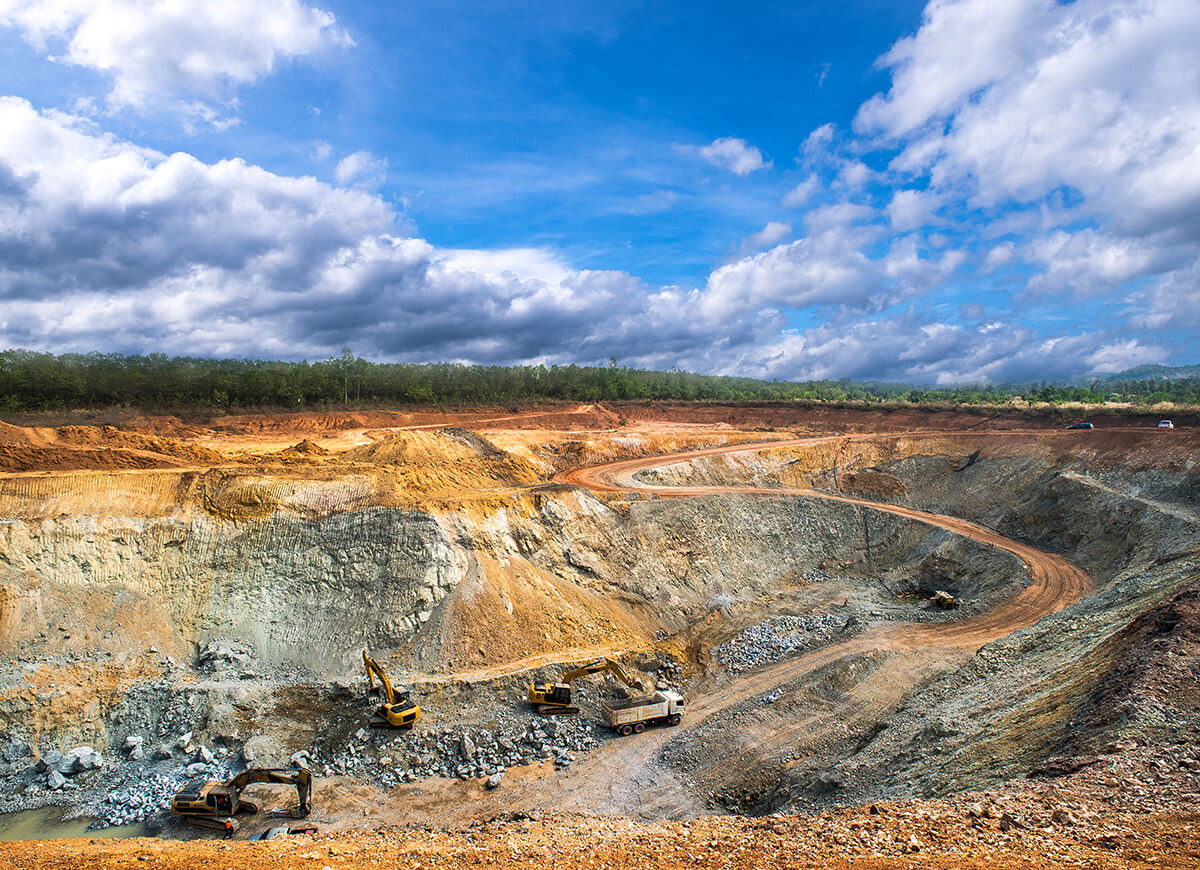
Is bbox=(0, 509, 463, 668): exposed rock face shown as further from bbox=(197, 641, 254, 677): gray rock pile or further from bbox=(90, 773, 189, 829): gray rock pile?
bbox=(90, 773, 189, 829): gray rock pile

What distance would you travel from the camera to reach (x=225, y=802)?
16609 mm

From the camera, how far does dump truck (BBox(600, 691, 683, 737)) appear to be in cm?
2131

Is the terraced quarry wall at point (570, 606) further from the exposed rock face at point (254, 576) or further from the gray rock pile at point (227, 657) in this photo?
the gray rock pile at point (227, 657)

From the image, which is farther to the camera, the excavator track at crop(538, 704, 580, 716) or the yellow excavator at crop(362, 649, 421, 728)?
the excavator track at crop(538, 704, 580, 716)

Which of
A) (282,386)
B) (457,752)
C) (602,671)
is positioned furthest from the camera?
(282,386)

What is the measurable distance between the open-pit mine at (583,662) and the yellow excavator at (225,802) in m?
0.24

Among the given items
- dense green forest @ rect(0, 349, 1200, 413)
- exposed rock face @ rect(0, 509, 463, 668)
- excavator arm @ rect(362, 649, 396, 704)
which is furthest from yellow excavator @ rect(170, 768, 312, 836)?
dense green forest @ rect(0, 349, 1200, 413)

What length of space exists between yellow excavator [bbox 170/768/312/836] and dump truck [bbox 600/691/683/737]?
378 inches

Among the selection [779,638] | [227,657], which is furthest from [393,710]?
[779,638]

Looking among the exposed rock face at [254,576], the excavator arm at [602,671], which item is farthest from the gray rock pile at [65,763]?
the excavator arm at [602,671]

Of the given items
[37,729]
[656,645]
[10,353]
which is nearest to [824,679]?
[656,645]

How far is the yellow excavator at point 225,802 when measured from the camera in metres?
16.5

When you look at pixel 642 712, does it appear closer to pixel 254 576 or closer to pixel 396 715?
pixel 396 715

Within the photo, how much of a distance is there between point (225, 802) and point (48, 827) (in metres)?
5.24
